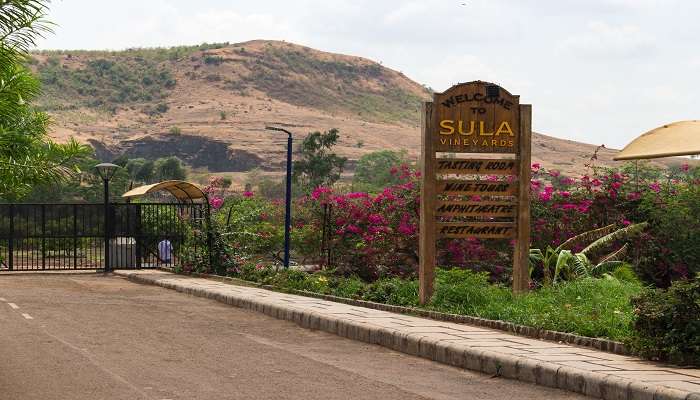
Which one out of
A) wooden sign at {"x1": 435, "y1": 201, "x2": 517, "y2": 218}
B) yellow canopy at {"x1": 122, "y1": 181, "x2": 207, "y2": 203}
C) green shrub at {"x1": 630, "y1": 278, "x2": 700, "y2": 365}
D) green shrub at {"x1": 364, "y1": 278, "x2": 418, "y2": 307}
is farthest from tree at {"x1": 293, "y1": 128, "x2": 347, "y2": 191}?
green shrub at {"x1": 630, "y1": 278, "x2": 700, "y2": 365}

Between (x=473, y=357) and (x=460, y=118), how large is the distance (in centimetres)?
662

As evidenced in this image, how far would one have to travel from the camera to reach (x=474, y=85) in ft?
58.9

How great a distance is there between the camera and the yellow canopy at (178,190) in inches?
1257

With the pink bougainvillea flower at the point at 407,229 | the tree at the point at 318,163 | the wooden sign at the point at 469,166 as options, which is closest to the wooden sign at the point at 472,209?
the wooden sign at the point at 469,166

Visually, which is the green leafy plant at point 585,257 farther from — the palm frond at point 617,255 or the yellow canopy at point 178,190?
the yellow canopy at point 178,190

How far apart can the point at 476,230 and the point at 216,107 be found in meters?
151

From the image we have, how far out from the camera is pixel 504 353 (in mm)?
11789

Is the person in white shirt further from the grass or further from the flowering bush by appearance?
the grass

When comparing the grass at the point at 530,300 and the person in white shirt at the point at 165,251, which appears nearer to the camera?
the grass at the point at 530,300

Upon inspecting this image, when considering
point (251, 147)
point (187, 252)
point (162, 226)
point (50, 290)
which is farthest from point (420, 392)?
point (251, 147)

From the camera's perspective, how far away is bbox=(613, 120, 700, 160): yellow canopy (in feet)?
27.9

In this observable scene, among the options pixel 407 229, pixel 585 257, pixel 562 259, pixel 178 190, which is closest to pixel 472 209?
pixel 562 259

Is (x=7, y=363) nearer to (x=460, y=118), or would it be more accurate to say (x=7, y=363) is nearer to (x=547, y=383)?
(x=547, y=383)

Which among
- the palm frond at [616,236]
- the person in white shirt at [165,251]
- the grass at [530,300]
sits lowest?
the person in white shirt at [165,251]
